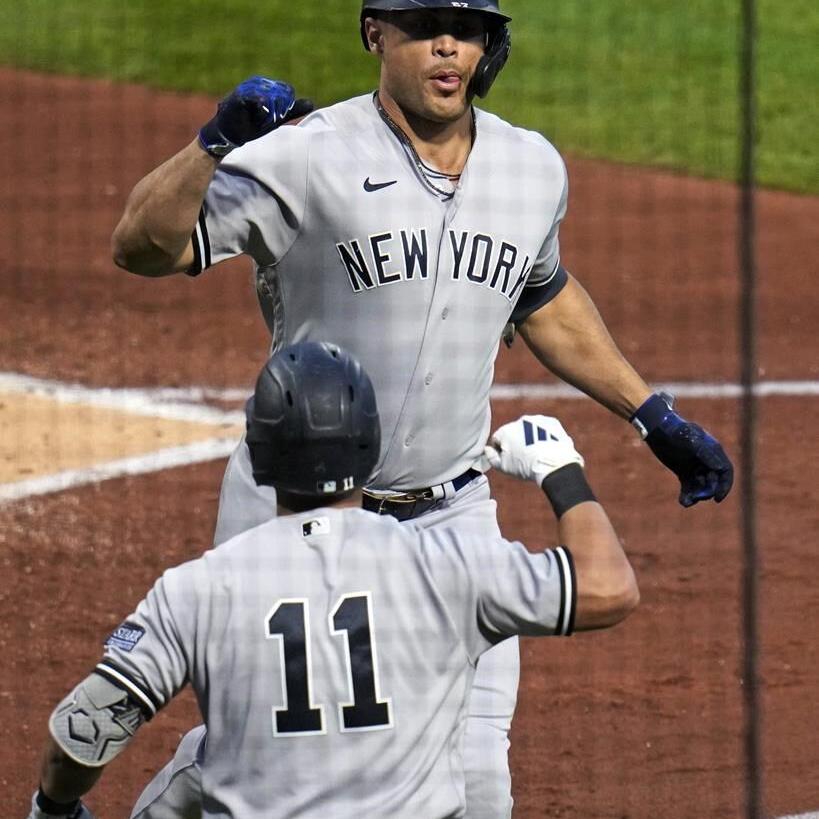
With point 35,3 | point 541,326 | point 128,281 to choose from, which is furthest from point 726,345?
point 35,3

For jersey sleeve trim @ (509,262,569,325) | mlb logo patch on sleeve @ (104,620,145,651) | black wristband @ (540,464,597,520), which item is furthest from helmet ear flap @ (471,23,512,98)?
mlb logo patch on sleeve @ (104,620,145,651)

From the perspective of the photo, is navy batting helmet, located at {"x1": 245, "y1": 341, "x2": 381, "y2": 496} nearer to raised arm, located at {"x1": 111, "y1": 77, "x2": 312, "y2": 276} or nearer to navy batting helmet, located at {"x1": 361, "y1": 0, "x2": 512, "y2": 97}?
raised arm, located at {"x1": 111, "y1": 77, "x2": 312, "y2": 276}

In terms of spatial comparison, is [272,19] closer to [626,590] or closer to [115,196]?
[115,196]

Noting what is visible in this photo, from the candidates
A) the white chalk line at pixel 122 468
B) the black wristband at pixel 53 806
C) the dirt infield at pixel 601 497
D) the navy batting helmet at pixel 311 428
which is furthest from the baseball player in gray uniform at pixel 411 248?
the white chalk line at pixel 122 468

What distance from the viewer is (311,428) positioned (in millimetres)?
2953

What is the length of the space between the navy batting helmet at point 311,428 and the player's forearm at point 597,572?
36cm

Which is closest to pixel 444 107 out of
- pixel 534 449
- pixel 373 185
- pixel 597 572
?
pixel 373 185

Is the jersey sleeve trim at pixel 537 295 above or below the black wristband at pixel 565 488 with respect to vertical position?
above

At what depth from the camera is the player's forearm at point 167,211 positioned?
3662mm

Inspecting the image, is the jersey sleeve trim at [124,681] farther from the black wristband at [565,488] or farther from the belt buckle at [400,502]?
the belt buckle at [400,502]

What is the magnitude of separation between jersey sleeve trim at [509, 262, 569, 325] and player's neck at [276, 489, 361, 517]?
4.92 ft

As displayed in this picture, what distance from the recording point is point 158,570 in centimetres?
650

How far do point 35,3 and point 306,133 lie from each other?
12.1 meters

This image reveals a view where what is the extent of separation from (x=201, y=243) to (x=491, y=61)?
31.9 inches
